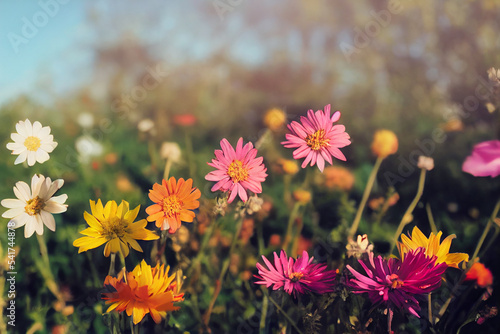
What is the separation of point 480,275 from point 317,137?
0.94 ft

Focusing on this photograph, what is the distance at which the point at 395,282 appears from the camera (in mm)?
494

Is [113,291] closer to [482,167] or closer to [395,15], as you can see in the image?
[482,167]

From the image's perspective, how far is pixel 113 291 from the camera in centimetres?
52

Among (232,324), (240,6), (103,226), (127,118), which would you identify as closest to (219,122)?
(127,118)

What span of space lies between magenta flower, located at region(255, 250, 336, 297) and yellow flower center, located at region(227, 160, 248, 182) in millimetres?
107

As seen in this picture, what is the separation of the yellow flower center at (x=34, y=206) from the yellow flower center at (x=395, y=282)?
1.49ft

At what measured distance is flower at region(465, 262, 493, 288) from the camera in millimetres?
562

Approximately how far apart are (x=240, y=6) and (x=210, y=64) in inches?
16.6

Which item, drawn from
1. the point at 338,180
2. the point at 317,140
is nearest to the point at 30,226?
the point at 317,140

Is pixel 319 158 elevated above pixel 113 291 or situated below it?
above

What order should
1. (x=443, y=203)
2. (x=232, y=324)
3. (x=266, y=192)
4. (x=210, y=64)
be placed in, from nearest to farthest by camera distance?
1. (x=232, y=324)
2. (x=443, y=203)
3. (x=266, y=192)
4. (x=210, y=64)

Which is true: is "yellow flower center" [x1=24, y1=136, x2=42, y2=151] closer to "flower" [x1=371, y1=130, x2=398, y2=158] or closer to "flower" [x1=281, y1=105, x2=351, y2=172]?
"flower" [x1=281, y1=105, x2=351, y2=172]

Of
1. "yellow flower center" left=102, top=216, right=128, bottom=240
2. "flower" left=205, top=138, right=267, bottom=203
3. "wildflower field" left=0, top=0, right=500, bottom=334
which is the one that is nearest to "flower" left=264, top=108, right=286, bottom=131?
"wildflower field" left=0, top=0, right=500, bottom=334

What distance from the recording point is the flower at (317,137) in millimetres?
558
